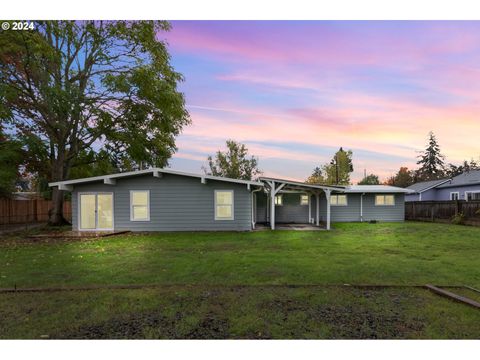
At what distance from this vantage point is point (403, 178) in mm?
59031

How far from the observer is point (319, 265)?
673cm

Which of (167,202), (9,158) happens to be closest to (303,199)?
(167,202)

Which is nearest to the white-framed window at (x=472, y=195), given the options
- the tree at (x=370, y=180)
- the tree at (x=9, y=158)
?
the tree at (x=9, y=158)

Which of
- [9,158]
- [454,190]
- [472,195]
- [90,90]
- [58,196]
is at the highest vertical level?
[90,90]

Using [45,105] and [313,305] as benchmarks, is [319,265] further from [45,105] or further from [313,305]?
[45,105]

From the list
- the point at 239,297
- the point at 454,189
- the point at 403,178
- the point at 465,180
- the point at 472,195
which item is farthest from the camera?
the point at 403,178

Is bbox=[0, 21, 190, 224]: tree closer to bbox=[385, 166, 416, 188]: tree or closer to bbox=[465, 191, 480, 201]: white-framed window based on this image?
bbox=[465, 191, 480, 201]: white-framed window

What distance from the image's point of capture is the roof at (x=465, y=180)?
83.5ft

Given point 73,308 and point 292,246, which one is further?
point 292,246

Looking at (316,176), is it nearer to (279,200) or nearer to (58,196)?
(279,200)

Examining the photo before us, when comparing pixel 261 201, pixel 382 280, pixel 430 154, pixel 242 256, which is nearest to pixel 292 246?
pixel 242 256

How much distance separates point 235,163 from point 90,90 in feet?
73.3
